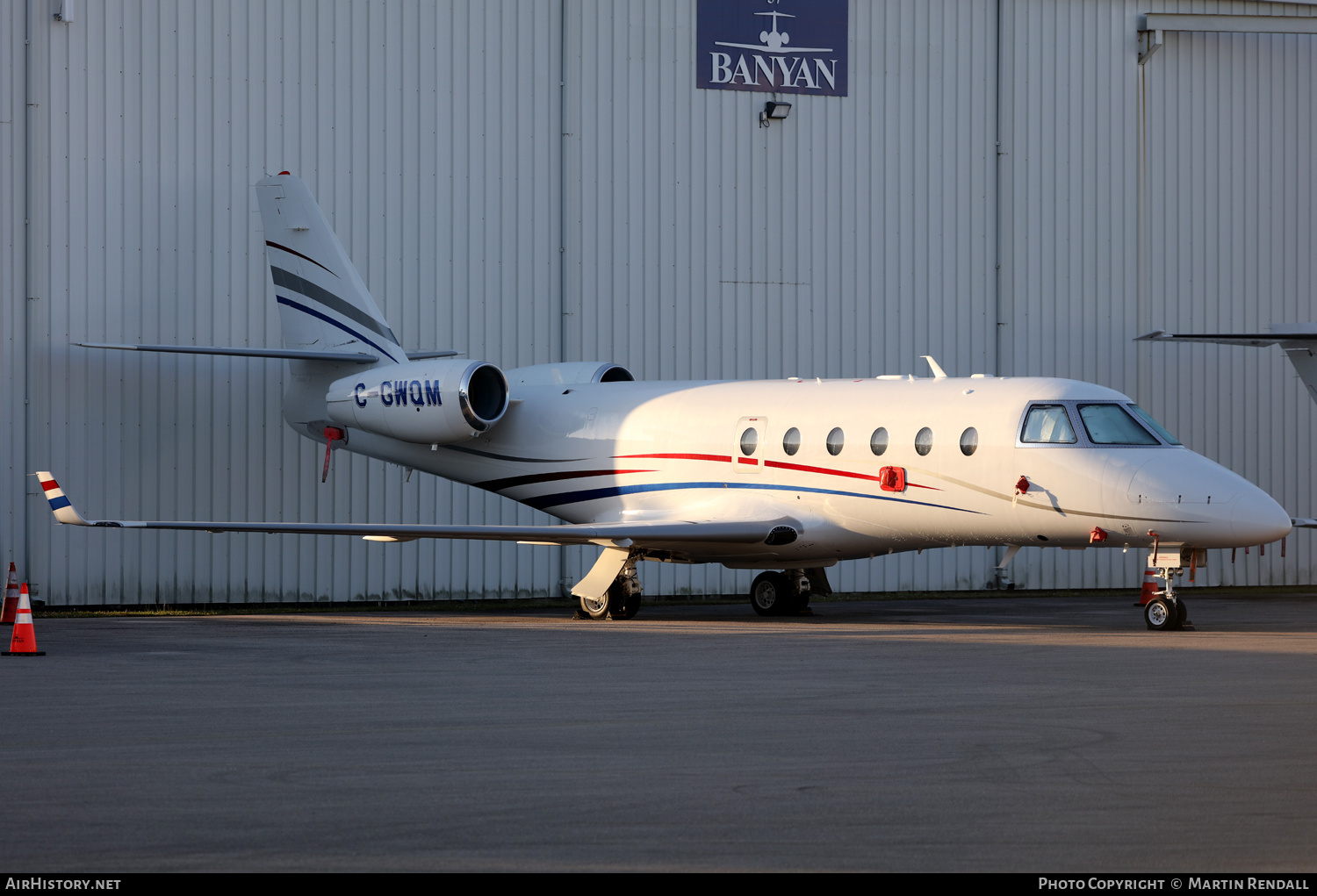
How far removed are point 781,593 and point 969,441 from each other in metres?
3.98

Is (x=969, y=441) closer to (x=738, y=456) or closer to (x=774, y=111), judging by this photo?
(x=738, y=456)

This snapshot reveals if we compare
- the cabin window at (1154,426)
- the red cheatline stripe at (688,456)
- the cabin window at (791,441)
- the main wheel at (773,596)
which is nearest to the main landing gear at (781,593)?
the main wheel at (773,596)

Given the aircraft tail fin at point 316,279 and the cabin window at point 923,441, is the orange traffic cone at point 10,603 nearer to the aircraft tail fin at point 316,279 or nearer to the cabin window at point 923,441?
the aircraft tail fin at point 316,279

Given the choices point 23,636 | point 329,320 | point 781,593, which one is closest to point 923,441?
Answer: point 781,593

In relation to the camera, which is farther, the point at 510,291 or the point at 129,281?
the point at 510,291

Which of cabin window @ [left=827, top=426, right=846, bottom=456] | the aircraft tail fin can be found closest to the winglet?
the aircraft tail fin

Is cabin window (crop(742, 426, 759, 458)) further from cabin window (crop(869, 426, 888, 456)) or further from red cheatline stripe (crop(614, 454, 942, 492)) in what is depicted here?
cabin window (crop(869, 426, 888, 456))

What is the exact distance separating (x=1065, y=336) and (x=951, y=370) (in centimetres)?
208

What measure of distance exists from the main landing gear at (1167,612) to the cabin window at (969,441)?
2.27 meters

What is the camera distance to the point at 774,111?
23891 millimetres

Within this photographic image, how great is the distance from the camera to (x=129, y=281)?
70.6ft

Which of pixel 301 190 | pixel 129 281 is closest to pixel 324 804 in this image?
pixel 301 190

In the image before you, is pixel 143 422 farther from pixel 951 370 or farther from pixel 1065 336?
pixel 1065 336

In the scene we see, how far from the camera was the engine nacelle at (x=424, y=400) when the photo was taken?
62.3 ft
